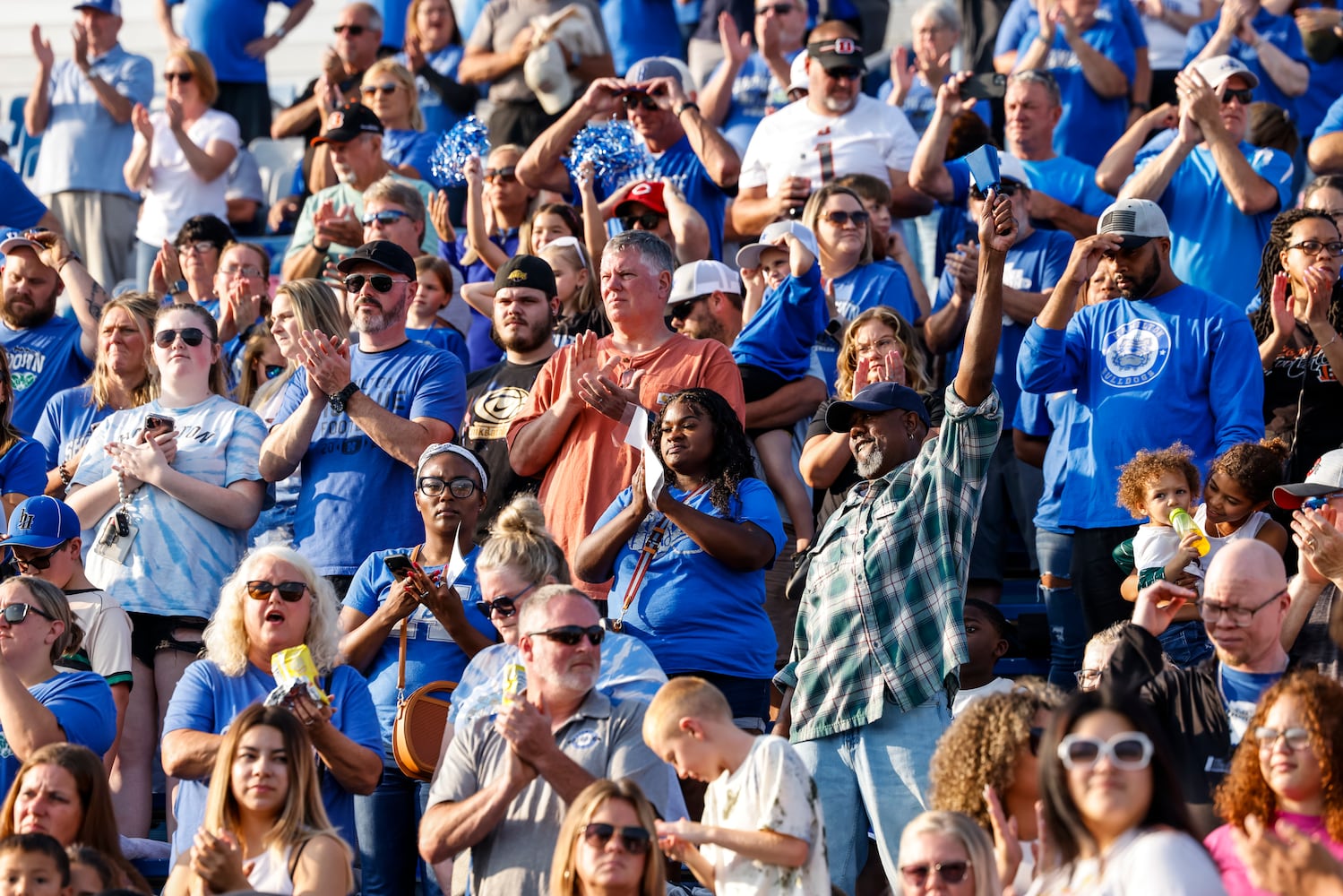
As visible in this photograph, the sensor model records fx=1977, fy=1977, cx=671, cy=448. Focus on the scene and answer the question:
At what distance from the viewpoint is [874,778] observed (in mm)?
6113

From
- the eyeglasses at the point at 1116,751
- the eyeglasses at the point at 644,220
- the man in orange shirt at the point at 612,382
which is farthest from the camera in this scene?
the eyeglasses at the point at 644,220

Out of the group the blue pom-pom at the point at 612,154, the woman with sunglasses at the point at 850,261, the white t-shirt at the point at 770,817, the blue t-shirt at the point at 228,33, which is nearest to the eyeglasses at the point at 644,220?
the blue pom-pom at the point at 612,154

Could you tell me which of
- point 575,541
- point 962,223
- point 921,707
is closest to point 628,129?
point 962,223

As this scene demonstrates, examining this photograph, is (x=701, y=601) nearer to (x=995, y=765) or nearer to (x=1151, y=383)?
(x=995, y=765)

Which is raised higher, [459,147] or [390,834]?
[459,147]

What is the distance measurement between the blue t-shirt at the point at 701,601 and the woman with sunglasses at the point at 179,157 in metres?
6.02

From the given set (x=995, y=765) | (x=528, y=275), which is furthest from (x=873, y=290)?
(x=995, y=765)

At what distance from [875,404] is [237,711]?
227 cm

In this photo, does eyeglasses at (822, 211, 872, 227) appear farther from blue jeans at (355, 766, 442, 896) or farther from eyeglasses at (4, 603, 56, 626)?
eyeglasses at (4, 603, 56, 626)

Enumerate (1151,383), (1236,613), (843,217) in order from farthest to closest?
(843,217) < (1151,383) < (1236,613)

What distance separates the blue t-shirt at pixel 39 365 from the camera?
9.28 meters

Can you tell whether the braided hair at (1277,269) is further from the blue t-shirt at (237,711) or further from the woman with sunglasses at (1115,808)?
the blue t-shirt at (237,711)

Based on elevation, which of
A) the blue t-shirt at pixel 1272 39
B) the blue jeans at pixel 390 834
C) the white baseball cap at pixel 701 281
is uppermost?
the blue t-shirt at pixel 1272 39

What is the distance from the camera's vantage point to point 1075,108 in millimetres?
11547
